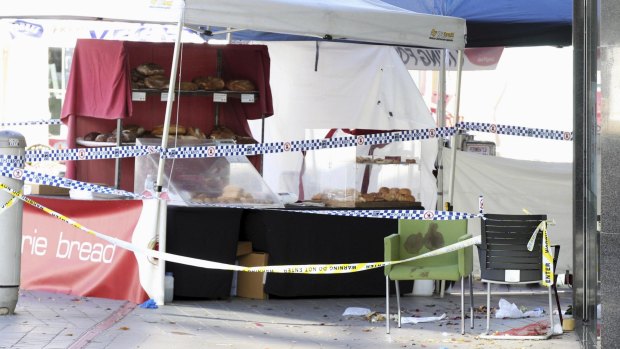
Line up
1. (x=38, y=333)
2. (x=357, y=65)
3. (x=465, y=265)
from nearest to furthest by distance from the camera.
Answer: (x=38, y=333), (x=465, y=265), (x=357, y=65)

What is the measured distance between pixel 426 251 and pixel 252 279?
1.94m

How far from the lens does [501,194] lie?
526 inches

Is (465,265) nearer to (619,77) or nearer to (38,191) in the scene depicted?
(619,77)

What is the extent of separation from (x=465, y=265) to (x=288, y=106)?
640 cm

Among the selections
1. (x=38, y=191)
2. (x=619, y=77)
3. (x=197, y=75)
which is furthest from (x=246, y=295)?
(x=619, y=77)

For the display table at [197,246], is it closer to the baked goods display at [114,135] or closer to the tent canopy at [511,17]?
the baked goods display at [114,135]

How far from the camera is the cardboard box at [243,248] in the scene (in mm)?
11250

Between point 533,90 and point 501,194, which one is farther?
point 533,90

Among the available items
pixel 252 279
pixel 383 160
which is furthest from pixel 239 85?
pixel 252 279

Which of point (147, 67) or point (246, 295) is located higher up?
Answer: point (147, 67)

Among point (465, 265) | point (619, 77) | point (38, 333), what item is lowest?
point (38, 333)

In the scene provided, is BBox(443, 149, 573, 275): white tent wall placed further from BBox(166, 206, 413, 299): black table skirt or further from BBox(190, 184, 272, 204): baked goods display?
BBox(190, 184, 272, 204): baked goods display

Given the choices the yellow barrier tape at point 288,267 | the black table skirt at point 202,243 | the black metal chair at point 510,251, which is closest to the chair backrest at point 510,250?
the black metal chair at point 510,251

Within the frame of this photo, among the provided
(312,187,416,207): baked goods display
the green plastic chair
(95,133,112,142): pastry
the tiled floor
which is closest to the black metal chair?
the green plastic chair
